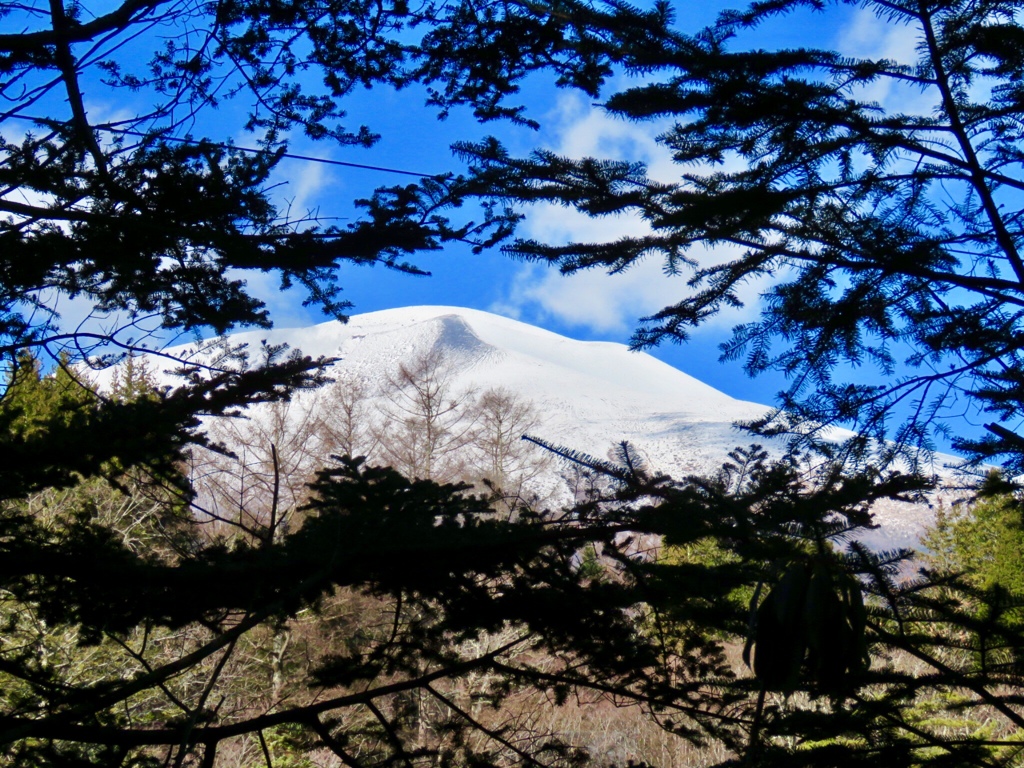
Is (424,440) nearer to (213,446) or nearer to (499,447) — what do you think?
(499,447)

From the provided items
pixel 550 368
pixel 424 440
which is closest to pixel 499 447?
pixel 424 440

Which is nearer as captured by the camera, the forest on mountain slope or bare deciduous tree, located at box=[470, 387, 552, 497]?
the forest on mountain slope

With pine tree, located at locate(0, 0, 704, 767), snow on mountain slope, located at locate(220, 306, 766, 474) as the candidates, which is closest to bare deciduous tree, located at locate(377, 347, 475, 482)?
pine tree, located at locate(0, 0, 704, 767)

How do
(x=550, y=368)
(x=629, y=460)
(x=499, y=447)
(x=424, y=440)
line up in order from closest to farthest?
(x=629, y=460) → (x=499, y=447) → (x=424, y=440) → (x=550, y=368)

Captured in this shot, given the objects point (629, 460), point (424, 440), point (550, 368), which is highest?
point (550, 368)

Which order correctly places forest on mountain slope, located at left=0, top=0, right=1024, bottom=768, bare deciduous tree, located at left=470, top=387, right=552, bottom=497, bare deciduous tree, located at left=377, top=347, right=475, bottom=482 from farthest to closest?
1. bare deciduous tree, located at left=377, top=347, right=475, bottom=482
2. bare deciduous tree, located at left=470, top=387, right=552, bottom=497
3. forest on mountain slope, located at left=0, top=0, right=1024, bottom=768

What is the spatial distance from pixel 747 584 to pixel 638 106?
1.64 m

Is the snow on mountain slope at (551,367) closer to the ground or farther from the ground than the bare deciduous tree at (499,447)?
farther from the ground

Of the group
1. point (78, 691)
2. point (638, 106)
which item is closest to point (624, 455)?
point (638, 106)

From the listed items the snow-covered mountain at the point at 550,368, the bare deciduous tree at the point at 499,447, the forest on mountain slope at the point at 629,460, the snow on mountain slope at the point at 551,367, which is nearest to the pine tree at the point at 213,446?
the forest on mountain slope at the point at 629,460

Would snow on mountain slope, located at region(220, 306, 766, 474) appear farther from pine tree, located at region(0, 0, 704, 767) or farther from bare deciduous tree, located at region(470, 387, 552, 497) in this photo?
pine tree, located at region(0, 0, 704, 767)

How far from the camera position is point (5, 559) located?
3.02 meters

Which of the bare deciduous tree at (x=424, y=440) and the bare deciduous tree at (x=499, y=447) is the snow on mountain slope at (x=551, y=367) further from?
the bare deciduous tree at (x=424, y=440)

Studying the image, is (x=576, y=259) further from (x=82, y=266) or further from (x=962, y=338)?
(x=82, y=266)
